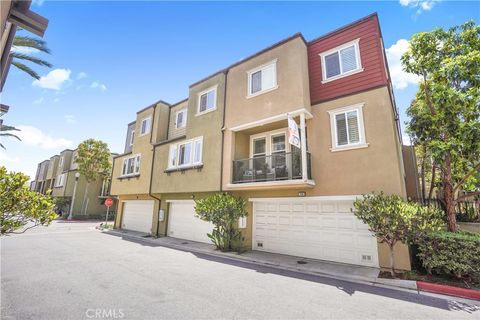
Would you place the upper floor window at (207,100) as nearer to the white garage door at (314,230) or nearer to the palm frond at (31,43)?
the white garage door at (314,230)

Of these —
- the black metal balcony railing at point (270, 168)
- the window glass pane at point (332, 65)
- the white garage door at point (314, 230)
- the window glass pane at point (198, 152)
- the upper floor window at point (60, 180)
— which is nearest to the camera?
the white garage door at point (314, 230)

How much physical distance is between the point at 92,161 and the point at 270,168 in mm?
29535

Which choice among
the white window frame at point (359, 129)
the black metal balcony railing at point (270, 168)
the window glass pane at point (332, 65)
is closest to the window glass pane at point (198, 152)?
the black metal balcony railing at point (270, 168)

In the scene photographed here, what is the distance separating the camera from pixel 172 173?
14.9 meters

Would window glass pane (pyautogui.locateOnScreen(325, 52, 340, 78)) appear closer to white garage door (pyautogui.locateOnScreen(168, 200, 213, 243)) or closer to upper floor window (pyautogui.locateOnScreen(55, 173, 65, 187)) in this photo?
white garage door (pyautogui.locateOnScreen(168, 200, 213, 243))

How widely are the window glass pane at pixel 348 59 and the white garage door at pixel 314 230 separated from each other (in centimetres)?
580

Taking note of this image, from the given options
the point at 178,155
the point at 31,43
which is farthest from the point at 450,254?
the point at 31,43

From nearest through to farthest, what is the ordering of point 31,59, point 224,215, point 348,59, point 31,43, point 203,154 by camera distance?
point 31,43, point 31,59, point 348,59, point 224,215, point 203,154

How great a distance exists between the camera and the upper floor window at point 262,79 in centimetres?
1140

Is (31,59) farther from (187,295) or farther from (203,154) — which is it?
(187,295)

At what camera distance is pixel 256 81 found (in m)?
12.2

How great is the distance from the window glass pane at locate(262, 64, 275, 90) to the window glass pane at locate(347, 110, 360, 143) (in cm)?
396

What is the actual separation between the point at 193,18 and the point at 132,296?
9.85 metres

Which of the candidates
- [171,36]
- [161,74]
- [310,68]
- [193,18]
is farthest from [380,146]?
[161,74]
